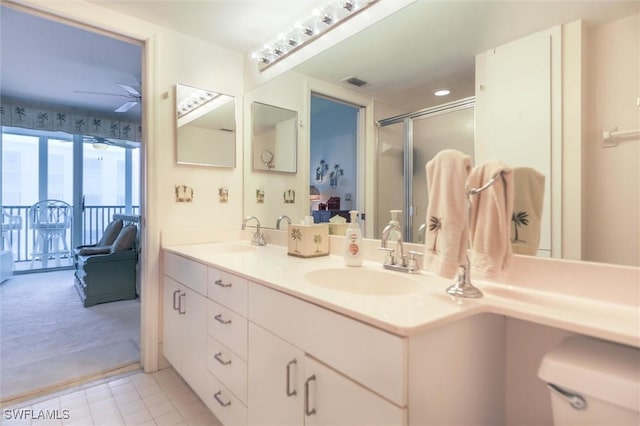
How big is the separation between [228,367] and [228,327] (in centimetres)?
17

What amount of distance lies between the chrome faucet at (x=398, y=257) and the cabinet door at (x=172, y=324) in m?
1.17

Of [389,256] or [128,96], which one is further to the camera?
[128,96]

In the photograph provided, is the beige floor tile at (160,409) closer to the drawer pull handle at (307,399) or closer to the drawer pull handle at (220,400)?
the drawer pull handle at (220,400)

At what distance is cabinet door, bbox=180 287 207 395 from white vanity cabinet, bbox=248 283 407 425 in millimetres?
460

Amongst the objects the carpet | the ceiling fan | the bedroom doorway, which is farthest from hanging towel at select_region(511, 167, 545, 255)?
the ceiling fan

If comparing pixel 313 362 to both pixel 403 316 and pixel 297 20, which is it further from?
pixel 297 20

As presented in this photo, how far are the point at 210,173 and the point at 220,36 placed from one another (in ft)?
3.03

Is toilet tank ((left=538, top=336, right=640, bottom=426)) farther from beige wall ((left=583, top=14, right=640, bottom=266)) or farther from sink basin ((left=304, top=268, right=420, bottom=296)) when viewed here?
sink basin ((left=304, top=268, right=420, bottom=296))

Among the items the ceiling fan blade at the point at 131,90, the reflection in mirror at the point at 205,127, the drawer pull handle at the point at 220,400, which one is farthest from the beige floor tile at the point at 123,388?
the ceiling fan blade at the point at 131,90

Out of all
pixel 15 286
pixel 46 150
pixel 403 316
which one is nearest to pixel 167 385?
pixel 403 316

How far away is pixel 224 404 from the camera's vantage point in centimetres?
139

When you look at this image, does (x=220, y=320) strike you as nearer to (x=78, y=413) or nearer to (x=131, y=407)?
(x=131, y=407)

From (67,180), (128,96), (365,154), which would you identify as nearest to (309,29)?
(365,154)

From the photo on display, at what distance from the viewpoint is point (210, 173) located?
7.67 ft
